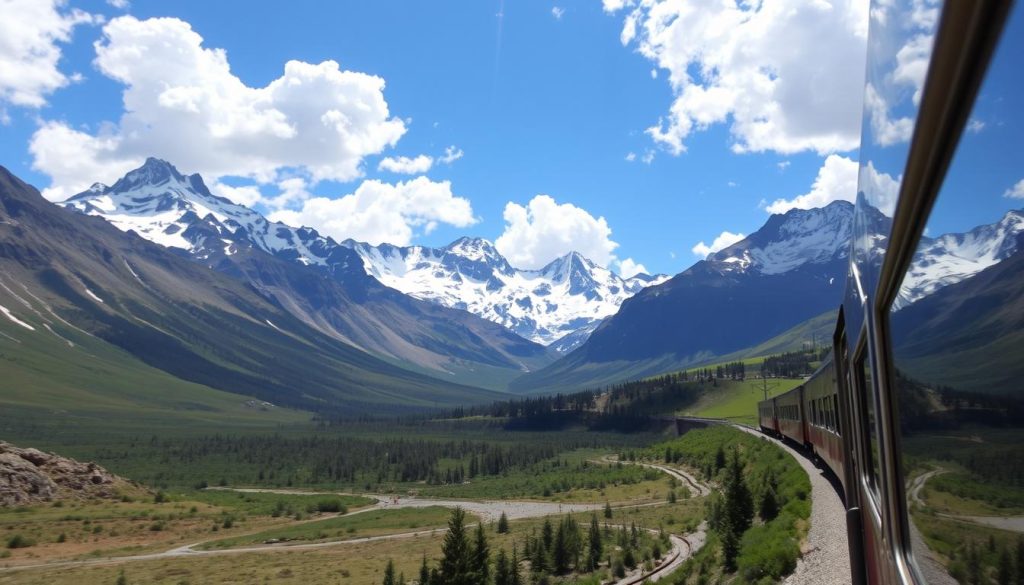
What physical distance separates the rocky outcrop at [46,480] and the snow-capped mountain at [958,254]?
91038 millimetres

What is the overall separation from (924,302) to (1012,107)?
4.45 feet

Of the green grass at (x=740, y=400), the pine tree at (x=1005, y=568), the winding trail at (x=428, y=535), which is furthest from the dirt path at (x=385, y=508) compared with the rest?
the green grass at (x=740, y=400)

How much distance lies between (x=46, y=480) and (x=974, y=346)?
9609cm

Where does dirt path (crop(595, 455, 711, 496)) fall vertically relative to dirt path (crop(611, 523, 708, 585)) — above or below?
above

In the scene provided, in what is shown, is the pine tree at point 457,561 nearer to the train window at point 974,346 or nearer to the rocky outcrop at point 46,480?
the train window at point 974,346

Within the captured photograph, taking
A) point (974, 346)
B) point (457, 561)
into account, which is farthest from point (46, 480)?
point (974, 346)

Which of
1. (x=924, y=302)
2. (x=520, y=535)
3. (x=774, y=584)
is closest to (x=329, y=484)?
(x=520, y=535)

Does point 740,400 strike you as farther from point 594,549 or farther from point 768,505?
point 768,505

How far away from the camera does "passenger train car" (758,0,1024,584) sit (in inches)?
81.1

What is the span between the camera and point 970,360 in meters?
2.67

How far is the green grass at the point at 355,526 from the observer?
69.8 m

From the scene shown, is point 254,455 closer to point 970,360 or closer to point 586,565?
point 586,565

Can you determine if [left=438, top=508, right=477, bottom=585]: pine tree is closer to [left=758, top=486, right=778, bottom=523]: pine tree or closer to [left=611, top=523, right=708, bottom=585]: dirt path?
[left=611, top=523, right=708, bottom=585]: dirt path

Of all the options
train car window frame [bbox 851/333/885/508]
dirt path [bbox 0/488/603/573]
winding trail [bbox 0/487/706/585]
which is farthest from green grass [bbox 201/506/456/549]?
train car window frame [bbox 851/333/885/508]
